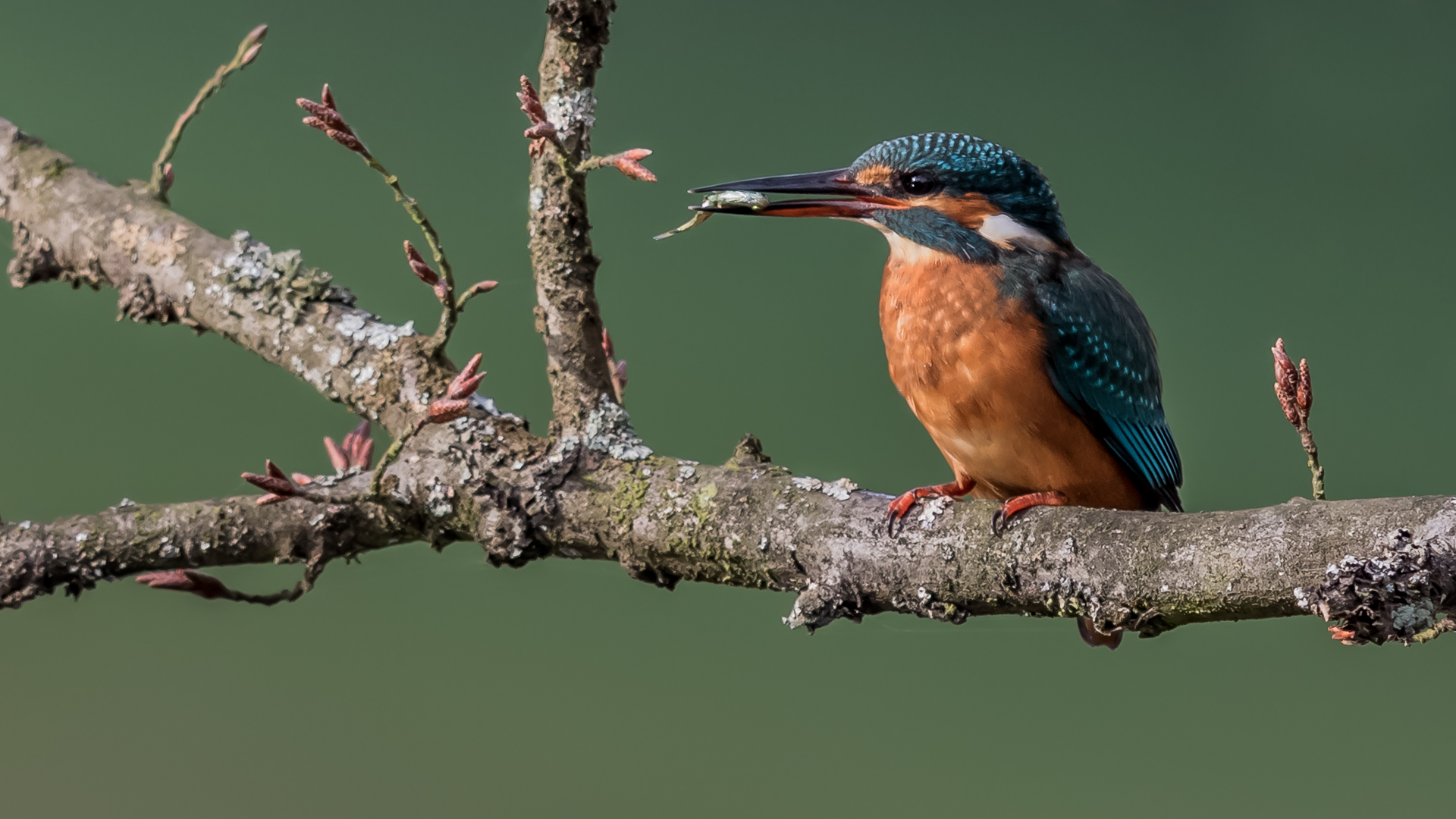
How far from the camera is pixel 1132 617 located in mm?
1090

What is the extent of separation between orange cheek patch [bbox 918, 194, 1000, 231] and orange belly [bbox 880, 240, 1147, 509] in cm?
6

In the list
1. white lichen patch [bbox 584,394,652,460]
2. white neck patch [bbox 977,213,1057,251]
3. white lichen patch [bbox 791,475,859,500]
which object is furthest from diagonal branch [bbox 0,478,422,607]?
white neck patch [bbox 977,213,1057,251]

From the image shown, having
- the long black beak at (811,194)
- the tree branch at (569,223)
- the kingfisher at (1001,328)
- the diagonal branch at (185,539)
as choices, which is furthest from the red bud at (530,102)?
the diagonal branch at (185,539)

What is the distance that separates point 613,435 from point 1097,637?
2.40 ft

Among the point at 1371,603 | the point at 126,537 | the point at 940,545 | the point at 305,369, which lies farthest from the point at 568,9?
the point at 1371,603

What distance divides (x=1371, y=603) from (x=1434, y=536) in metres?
0.08

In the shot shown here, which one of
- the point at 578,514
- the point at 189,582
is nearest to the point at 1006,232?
the point at 578,514

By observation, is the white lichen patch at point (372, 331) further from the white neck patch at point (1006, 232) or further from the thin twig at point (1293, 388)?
the thin twig at point (1293, 388)

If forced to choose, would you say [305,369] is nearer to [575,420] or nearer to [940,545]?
[575,420]

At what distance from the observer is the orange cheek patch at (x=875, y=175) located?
159cm

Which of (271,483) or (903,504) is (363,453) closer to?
(271,483)

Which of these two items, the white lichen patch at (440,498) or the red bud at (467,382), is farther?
the white lichen patch at (440,498)

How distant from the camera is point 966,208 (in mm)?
1618

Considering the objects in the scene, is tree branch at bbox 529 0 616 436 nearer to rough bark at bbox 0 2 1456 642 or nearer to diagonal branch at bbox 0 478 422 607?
rough bark at bbox 0 2 1456 642
